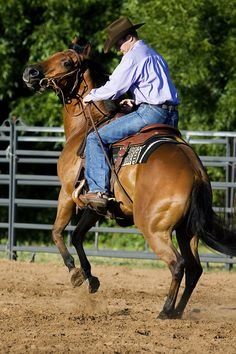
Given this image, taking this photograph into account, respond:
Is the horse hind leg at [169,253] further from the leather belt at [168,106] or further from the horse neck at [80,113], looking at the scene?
the horse neck at [80,113]

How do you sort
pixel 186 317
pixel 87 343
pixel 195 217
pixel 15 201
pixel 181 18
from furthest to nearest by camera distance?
pixel 181 18 < pixel 15 201 < pixel 186 317 < pixel 195 217 < pixel 87 343

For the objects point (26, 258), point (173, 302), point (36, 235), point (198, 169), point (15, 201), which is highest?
point (198, 169)

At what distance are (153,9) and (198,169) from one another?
769 cm

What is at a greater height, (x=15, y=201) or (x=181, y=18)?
(x=181, y=18)

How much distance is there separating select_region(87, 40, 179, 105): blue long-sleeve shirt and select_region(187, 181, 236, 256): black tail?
991 mm

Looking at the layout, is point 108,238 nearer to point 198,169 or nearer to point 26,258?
point 26,258

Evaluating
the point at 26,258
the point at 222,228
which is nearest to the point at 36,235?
the point at 26,258

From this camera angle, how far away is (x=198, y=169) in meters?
7.69

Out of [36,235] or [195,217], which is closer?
[195,217]

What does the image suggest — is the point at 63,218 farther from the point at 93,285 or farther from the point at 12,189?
the point at 12,189

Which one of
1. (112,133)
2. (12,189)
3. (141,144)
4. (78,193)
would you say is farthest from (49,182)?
(141,144)

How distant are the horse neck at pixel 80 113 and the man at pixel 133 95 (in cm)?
59

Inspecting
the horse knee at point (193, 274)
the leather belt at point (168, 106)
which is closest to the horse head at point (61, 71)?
the leather belt at point (168, 106)

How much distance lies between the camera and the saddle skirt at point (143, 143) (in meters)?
7.88
